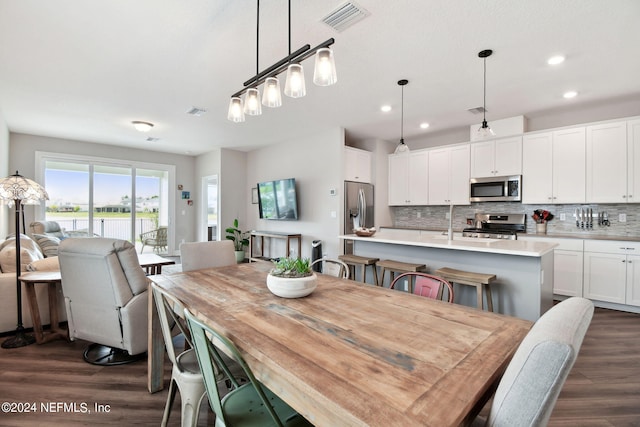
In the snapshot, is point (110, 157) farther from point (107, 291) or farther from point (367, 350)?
point (367, 350)

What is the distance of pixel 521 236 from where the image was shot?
171 inches

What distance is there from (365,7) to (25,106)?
4898 mm

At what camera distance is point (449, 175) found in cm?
524

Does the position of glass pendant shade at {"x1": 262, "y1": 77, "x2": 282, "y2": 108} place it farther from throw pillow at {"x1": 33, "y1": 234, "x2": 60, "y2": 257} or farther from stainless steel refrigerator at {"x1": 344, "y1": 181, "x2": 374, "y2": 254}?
throw pillow at {"x1": 33, "y1": 234, "x2": 60, "y2": 257}

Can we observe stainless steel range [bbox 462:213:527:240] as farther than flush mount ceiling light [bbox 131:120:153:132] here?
No

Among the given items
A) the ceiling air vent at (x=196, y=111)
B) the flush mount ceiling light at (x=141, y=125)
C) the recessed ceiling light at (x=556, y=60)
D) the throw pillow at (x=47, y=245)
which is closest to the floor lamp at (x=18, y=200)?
the throw pillow at (x=47, y=245)

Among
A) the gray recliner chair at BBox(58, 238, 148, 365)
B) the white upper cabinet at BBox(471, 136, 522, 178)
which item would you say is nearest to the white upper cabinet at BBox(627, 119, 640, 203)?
the white upper cabinet at BBox(471, 136, 522, 178)

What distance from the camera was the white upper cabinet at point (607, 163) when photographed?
3.79 metres

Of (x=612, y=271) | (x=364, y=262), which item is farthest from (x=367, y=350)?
(x=612, y=271)

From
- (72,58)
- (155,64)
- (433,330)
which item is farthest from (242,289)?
(72,58)

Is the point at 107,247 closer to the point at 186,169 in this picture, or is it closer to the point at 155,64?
the point at 155,64

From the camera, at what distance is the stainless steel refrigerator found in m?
5.25

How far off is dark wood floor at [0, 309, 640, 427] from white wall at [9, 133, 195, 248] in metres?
4.88

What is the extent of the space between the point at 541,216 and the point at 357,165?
2988mm
